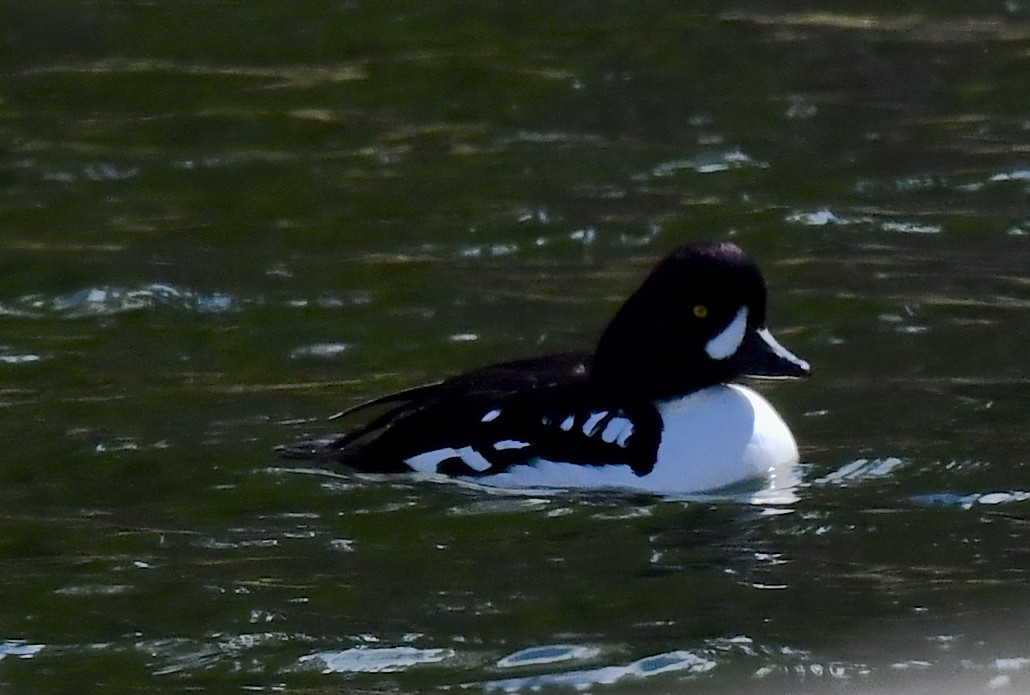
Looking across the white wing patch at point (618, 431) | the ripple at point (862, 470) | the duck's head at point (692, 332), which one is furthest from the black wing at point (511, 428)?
the ripple at point (862, 470)

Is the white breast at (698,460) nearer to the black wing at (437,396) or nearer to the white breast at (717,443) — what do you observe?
the white breast at (717,443)

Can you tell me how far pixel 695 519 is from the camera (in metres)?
8.93

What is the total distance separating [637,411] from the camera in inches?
367

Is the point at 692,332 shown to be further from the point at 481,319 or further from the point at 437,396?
the point at 481,319

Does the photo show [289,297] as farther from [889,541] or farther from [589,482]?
[889,541]

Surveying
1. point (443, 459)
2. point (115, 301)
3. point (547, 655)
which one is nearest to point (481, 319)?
point (115, 301)

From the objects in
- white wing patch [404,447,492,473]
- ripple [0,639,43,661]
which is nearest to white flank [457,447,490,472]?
white wing patch [404,447,492,473]

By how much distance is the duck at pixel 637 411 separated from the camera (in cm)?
919

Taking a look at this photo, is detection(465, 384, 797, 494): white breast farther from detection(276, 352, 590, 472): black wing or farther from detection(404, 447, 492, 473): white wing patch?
detection(276, 352, 590, 472): black wing

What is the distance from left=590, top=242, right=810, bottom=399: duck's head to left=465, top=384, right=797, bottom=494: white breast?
0.16 metres

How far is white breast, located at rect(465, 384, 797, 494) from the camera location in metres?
9.20

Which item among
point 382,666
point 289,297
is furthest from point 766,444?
point 289,297

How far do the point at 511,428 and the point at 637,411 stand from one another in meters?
0.54

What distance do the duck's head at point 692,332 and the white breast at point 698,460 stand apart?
0.16 meters
